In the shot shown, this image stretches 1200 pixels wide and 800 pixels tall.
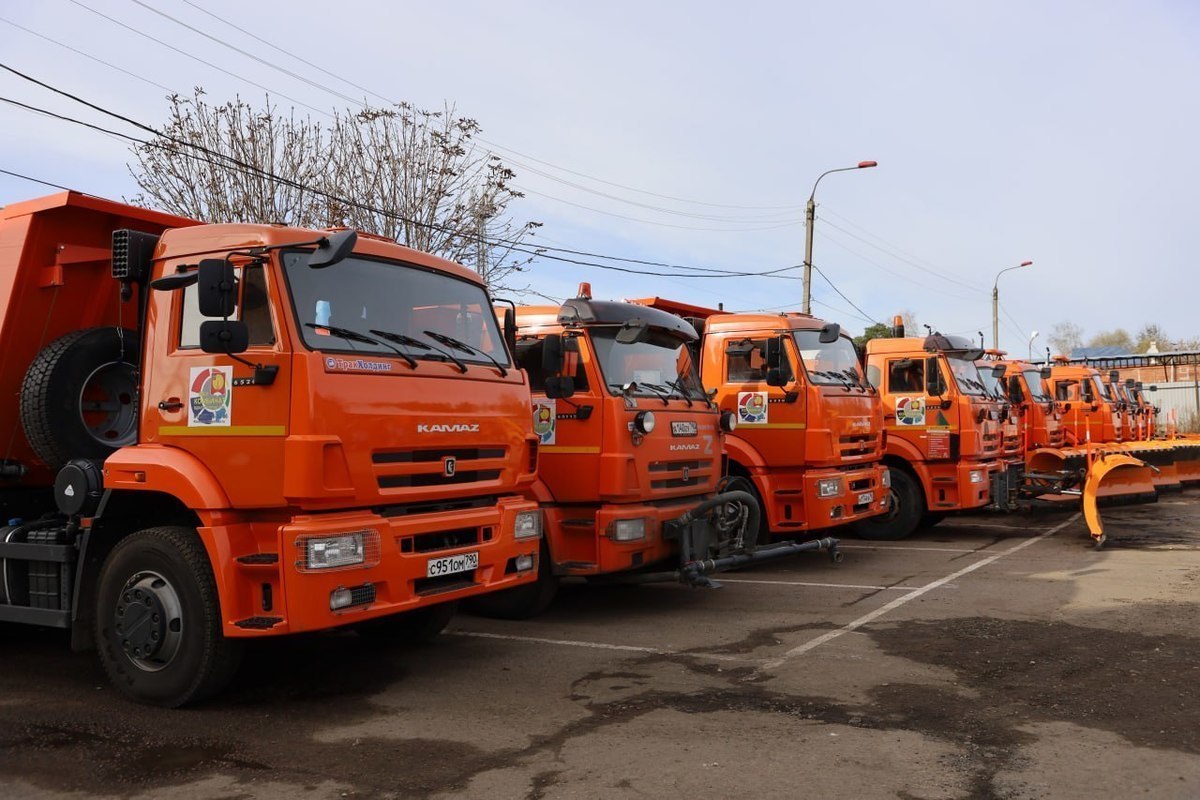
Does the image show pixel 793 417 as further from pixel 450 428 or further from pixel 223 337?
pixel 223 337

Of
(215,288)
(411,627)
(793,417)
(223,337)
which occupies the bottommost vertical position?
(411,627)

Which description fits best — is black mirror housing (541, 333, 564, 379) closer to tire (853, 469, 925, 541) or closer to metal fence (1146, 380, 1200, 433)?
tire (853, 469, 925, 541)

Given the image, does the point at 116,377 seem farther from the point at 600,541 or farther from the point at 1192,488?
the point at 1192,488

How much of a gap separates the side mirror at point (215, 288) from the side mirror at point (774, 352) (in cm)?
622

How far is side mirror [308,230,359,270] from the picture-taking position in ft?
17.7

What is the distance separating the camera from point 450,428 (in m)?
5.72

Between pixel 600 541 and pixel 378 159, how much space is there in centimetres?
1465

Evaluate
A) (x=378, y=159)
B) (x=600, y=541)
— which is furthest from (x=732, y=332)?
(x=378, y=159)

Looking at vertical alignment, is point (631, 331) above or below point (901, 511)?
above

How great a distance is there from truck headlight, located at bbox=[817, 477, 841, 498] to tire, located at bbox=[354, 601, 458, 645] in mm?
4312

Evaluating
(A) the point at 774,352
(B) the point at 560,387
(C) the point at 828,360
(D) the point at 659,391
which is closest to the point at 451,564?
(B) the point at 560,387

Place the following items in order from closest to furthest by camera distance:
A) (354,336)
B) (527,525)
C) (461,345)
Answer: (354,336) → (461,345) → (527,525)

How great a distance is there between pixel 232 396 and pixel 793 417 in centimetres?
620

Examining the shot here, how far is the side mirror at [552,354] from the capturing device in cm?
754
